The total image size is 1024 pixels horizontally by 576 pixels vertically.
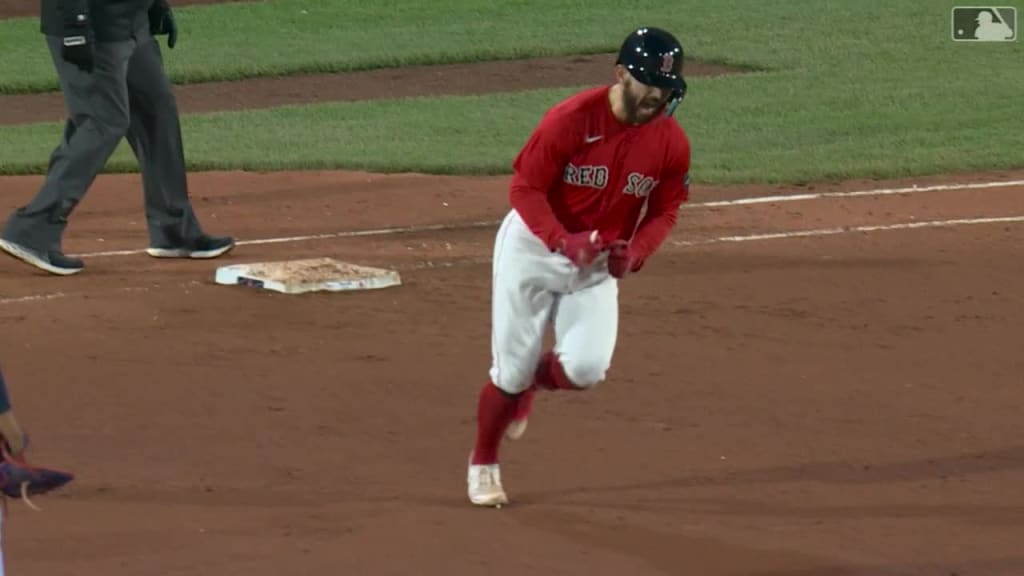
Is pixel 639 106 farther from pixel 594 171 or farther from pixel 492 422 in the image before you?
pixel 492 422

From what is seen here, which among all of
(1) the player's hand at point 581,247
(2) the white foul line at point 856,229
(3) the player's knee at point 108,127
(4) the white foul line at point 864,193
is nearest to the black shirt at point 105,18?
(3) the player's knee at point 108,127

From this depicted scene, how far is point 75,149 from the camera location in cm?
1033

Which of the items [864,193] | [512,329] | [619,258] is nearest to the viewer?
[619,258]

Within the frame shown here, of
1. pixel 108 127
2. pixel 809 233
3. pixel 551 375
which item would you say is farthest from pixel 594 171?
pixel 809 233

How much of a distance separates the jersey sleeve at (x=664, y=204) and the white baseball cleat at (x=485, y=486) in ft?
2.80

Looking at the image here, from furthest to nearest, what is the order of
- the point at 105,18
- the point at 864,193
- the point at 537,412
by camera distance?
the point at 864,193 → the point at 105,18 → the point at 537,412

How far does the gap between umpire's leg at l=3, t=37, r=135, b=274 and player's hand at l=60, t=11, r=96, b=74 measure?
0.64ft

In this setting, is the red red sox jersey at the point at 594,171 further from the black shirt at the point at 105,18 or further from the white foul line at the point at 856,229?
the white foul line at the point at 856,229

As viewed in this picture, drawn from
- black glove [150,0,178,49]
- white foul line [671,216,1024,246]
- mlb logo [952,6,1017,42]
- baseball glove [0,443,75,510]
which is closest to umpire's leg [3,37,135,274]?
black glove [150,0,178,49]

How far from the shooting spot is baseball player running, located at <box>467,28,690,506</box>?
263 inches

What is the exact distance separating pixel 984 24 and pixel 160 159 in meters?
12.1

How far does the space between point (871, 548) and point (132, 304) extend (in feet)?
14.7

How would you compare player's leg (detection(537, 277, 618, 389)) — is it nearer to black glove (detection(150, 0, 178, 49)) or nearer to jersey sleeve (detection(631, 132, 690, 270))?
jersey sleeve (detection(631, 132, 690, 270))

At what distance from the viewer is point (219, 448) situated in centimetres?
755
